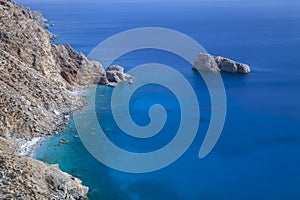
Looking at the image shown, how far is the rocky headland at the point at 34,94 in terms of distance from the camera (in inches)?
1604

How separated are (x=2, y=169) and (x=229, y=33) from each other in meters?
138

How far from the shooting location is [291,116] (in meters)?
72.6

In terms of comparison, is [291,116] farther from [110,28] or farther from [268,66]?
[110,28]

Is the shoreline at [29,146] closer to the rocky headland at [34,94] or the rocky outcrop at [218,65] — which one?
the rocky headland at [34,94]

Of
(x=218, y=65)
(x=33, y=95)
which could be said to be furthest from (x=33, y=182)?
(x=218, y=65)

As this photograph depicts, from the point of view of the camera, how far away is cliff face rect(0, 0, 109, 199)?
40594 mm

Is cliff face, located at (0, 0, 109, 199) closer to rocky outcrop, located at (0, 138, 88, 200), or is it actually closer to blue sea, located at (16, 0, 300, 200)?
rocky outcrop, located at (0, 138, 88, 200)

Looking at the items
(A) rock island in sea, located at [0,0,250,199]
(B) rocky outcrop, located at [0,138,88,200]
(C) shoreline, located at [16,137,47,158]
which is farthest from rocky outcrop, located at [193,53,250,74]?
(B) rocky outcrop, located at [0,138,88,200]

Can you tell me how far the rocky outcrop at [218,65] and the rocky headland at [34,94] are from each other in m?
20.3

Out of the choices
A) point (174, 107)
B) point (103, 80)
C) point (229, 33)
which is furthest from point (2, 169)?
point (229, 33)

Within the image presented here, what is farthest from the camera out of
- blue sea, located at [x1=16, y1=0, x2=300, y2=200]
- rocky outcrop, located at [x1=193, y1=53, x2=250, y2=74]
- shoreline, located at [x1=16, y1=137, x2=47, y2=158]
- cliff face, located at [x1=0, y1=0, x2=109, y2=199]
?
rocky outcrop, located at [x1=193, y1=53, x2=250, y2=74]

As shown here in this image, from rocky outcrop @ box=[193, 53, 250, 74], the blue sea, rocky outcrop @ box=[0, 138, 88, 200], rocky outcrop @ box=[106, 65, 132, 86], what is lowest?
rocky outcrop @ box=[0, 138, 88, 200]

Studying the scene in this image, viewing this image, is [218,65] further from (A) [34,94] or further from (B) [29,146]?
(B) [29,146]

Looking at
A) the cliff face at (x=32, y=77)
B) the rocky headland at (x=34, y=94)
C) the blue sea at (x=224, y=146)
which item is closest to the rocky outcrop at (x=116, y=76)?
the rocky headland at (x=34, y=94)
